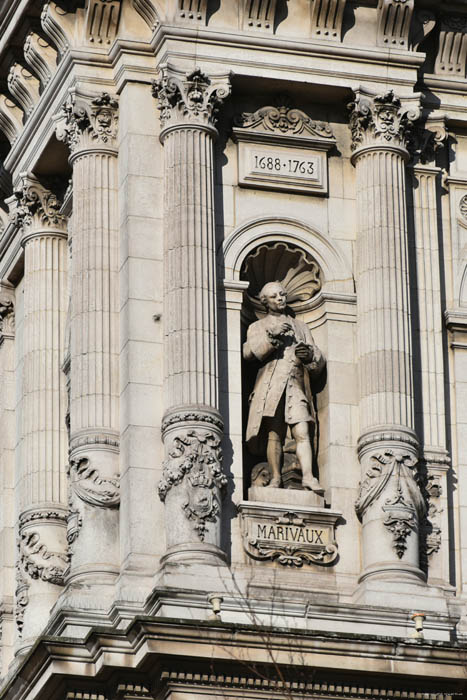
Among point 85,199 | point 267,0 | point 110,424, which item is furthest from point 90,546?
point 267,0

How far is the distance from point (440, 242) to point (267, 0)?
4272 mm

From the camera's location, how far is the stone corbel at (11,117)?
5359 centimetres

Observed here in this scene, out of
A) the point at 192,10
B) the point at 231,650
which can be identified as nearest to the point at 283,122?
the point at 192,10

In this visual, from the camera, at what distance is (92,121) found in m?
50.0

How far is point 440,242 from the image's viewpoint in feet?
167

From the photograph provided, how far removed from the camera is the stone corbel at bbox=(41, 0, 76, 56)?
50781 millimetres

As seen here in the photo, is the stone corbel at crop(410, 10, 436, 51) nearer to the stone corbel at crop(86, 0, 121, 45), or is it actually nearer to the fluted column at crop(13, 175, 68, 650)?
the stone corbel at crop(86, 0, 121, 45)

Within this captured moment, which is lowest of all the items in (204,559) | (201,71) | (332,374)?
(204,559)

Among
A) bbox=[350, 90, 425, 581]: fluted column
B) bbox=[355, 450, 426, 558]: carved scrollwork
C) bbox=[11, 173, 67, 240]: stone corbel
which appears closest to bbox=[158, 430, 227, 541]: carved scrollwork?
bbox=[355, 450, 426, 558]: carved scrollwork

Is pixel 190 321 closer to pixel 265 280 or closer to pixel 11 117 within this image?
pixel 265 280

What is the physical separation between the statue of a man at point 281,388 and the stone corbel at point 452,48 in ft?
16.2

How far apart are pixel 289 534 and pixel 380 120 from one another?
20.5ft

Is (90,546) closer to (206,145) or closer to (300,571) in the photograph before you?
(300,571)

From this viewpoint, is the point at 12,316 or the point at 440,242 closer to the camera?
the point at 440,242
